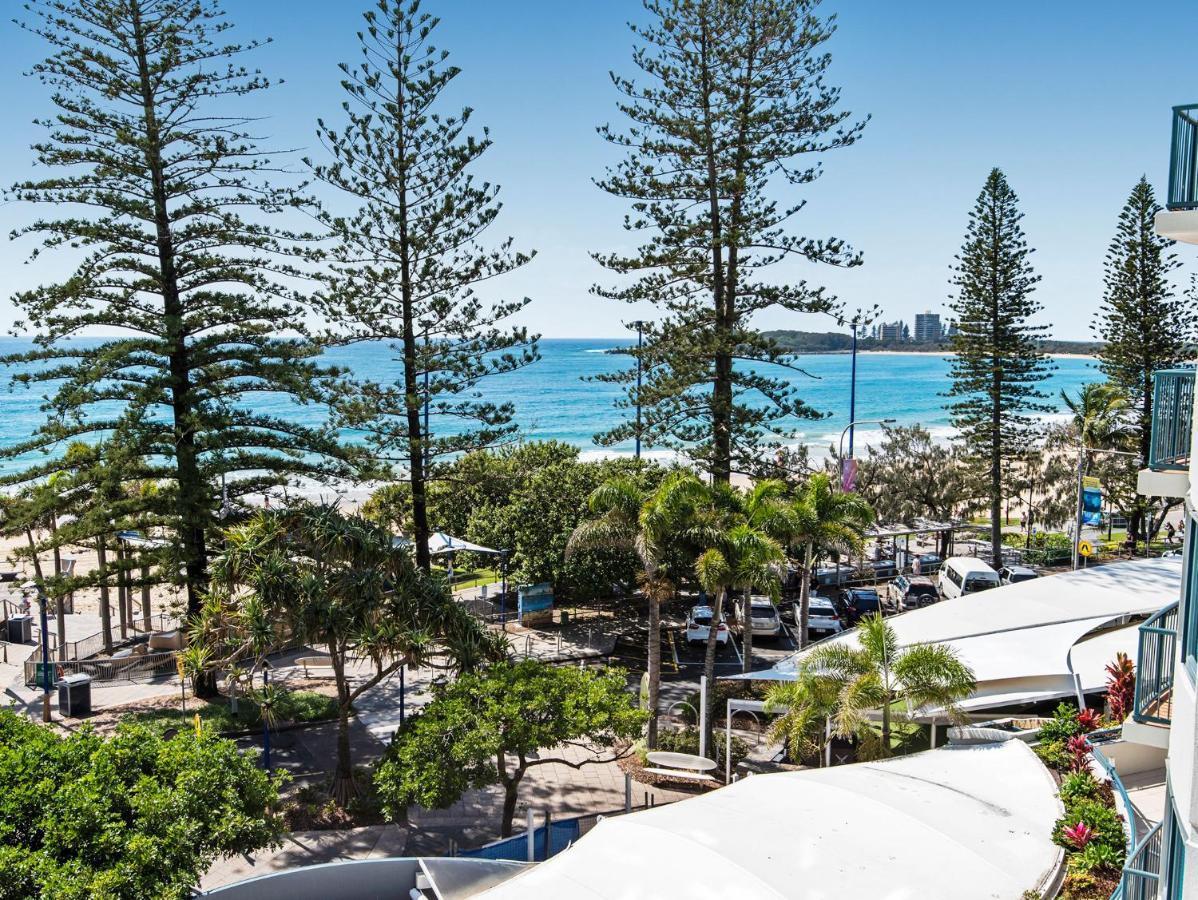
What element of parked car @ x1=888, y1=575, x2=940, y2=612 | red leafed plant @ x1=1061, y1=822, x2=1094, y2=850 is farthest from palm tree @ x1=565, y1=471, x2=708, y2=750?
parked car @ x1=888, y1=575, x2=940, y2=612

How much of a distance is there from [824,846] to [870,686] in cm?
435

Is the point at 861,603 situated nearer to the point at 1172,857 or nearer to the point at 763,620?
→ the point at 763,620

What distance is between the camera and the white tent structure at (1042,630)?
13164 mm

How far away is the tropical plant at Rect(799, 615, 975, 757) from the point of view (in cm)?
1201

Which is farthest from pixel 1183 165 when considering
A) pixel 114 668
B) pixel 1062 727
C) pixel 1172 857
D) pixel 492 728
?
pixel 114 668

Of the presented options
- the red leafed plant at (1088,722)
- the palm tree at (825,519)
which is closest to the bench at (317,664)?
the palm tree at (825,519)

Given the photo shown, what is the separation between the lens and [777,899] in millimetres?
7273

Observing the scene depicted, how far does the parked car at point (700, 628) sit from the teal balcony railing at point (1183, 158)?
16391 mm

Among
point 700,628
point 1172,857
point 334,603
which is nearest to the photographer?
point 1172,857

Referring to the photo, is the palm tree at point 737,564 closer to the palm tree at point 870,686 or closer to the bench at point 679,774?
the bench at point 679,774

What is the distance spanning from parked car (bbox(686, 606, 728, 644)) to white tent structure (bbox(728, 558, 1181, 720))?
495 centimetres

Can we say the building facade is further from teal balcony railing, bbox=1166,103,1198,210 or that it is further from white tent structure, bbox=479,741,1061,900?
white tent structure, bbox=479,741,1061,900

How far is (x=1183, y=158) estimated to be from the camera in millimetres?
5246

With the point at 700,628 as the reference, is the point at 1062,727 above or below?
above
